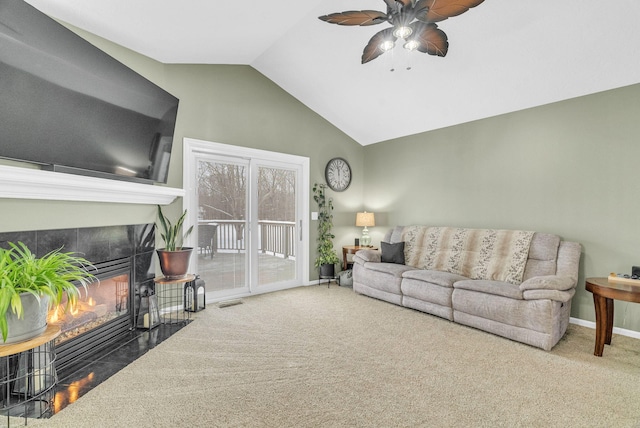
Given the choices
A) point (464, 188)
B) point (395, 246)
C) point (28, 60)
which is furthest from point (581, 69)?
point (28, 60)

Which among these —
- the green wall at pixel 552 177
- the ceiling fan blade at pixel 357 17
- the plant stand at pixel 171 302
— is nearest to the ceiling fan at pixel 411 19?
the ceiling fan blade at pixel 357 17

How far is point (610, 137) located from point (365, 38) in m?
2.67

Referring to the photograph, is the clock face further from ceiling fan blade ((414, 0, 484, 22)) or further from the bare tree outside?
ceiling fan blade ((414, 0, 484, 22))

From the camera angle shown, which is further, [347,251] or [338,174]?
[338,174]

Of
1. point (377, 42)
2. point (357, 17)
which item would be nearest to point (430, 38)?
point (377, 42)

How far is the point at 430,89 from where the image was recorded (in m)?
3.85

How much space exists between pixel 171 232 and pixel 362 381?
2.51 m

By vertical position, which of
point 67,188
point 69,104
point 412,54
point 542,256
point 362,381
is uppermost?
point 412,54

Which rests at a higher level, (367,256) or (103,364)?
(367,256)

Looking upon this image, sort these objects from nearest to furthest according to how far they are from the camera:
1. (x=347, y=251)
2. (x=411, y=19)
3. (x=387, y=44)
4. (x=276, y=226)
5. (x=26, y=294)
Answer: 1. (x=26, y=294)
2. (x=411, y=19)
3. (x=387, y=44)
4. (x=276, y=226)
5. (x=347, y=251)

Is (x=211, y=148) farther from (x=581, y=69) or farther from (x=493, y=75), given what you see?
(x=581, y=69)

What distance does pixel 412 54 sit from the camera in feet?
11.1

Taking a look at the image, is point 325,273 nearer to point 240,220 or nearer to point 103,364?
point 240,220

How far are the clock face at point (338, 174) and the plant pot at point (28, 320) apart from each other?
3.98 metres
